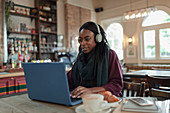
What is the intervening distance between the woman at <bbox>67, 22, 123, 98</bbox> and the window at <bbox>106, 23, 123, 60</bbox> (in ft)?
23.8

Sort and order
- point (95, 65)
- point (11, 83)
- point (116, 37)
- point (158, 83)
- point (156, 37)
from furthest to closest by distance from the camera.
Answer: point (116, 37) < point (156, 37) < point (11, 83) < point (158, 83) < point (95, 65)

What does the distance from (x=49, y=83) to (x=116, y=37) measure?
8111 mm

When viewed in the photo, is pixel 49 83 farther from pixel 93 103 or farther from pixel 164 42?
pixel 164 42

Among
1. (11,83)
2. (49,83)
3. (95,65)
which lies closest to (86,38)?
(95,65)

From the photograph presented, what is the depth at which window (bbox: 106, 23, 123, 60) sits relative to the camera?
27.6ft

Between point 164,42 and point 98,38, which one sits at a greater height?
point 164,42

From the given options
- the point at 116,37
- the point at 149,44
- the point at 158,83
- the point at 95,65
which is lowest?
the point at 158,83

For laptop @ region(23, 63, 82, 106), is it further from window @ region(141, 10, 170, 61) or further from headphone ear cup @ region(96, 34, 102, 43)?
window @ region(141, 10, 170, 61)

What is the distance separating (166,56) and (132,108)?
6.85 meters

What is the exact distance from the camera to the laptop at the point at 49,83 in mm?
783

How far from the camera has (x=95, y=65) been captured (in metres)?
1.25

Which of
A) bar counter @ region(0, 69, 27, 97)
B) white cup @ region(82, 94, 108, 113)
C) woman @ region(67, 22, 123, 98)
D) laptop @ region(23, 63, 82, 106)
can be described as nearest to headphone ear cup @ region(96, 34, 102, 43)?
woman @ region(67, 22, 123, 98)

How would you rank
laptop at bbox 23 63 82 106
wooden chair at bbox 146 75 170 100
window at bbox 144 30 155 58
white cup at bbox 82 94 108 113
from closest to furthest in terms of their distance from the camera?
1. white cup at bbox 82 94 108 113
2. laptop at bbox 23 63 82 106
3. wooden chair at bbox 146 75 170 100
4. window at bbox 144 30 155 58

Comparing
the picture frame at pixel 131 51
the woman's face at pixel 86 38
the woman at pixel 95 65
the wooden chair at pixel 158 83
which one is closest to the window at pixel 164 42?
the picture frame at pixel 131 51
